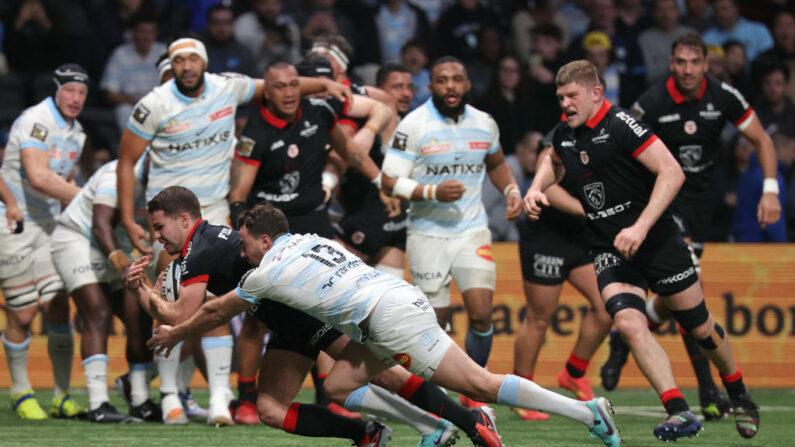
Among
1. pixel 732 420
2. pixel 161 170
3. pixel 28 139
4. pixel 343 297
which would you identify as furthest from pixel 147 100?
pixel 732 420

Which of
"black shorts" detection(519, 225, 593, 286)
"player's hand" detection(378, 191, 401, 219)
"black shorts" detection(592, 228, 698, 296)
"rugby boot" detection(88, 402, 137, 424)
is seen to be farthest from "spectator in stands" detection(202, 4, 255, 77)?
"black shorts" detection(592, 228, 698, 296)

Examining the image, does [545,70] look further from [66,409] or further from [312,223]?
[66,409]

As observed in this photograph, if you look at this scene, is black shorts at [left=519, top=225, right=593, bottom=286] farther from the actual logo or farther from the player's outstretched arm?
the player's outstretched arm

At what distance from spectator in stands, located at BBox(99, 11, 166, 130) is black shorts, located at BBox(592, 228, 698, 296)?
774 cm

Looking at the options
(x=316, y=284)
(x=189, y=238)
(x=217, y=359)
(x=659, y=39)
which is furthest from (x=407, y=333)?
(x=659, y=39)

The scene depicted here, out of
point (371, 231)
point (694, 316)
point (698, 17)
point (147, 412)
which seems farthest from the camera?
point (698, 17)

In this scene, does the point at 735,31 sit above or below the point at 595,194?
above

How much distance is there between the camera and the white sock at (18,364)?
9.61 m

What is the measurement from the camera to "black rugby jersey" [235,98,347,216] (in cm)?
900

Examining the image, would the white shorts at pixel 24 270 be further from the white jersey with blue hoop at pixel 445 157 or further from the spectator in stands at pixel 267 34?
the spectator in stands at pixel 267 34

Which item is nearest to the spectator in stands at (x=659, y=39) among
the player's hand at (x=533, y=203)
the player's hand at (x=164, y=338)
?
the player's hand at (x=533, y=203)

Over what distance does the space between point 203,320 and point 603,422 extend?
91.0 inches

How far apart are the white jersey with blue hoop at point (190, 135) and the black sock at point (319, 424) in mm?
2593

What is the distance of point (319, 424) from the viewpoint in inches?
268
